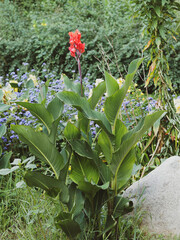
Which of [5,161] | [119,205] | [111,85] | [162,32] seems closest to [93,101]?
[111,85]

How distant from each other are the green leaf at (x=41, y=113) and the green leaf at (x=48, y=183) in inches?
12.3

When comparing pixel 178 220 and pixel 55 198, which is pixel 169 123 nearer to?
pixel 178 220

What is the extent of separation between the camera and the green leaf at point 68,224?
1.89 metres

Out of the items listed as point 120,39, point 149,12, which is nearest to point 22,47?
point 120,39

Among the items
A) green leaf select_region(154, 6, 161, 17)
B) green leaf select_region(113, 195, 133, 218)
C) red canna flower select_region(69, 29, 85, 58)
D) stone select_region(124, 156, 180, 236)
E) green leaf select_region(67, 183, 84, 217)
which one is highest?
green leaf select_region(154, 6, 161, 17)

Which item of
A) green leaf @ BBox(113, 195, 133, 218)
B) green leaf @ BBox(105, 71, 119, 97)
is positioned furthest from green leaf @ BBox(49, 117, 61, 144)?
green leaf @ BBox(113, 195, 133, 218)

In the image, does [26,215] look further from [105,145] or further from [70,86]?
[70,86]

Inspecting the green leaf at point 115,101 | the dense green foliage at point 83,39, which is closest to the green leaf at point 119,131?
the green leaf at point 115,101

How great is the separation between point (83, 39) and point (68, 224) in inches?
238

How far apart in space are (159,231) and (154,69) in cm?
171

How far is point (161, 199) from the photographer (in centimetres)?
234

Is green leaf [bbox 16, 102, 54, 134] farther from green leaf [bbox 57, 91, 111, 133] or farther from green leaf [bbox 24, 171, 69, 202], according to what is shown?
green leaf [bbox 24, 171, 69, 202]

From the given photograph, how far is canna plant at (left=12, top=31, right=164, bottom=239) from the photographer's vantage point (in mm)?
1831

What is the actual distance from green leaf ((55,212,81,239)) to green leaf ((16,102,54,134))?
1.81 feet
